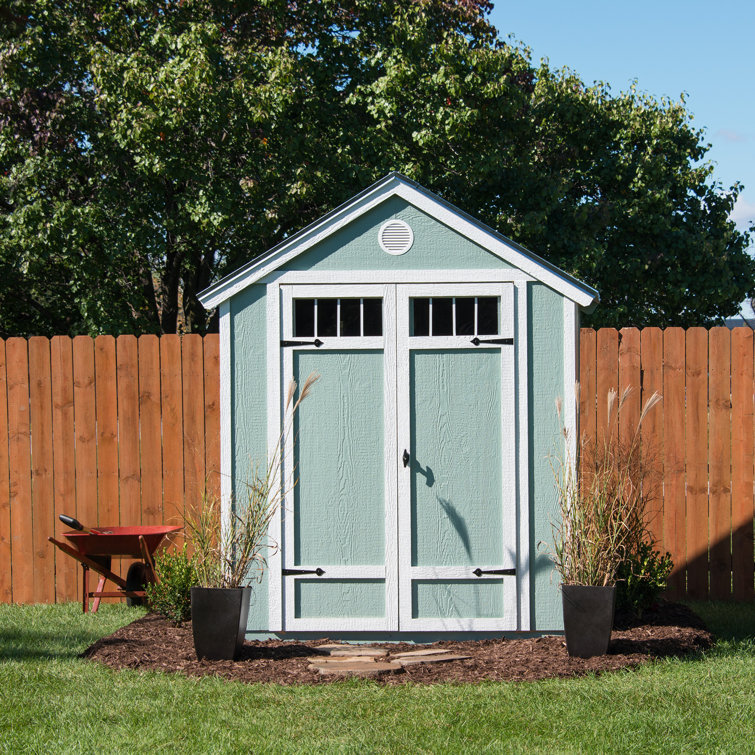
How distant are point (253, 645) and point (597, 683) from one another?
220cm

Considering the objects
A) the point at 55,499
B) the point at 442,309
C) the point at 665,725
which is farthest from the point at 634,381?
the point at 55,499

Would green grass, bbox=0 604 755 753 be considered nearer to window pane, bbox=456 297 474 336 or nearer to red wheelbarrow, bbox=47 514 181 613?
red wheelbarrow, bbox=47 514 181 613

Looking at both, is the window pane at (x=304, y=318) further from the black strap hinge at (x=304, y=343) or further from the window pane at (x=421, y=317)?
the window pane at (x=421, y=317)

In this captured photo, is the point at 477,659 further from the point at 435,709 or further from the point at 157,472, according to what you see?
the point at 157,472

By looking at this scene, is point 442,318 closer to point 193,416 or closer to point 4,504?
point 193,416

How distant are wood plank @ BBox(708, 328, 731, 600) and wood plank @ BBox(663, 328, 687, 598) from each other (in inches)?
8.4

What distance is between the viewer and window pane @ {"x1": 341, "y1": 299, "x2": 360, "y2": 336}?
20.6 feet

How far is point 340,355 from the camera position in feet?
20.5

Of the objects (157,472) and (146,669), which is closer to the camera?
(146,669)

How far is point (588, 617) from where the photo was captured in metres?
5.39

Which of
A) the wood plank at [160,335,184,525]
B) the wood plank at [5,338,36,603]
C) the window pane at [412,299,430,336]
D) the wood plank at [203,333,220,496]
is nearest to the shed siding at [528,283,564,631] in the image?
the window pane at [412,299,430,336]

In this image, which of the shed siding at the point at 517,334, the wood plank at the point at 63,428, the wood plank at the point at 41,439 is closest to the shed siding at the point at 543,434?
the shed siding at the point at 517,334

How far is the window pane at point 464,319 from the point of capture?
6266 mm

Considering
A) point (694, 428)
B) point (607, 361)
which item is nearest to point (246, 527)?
point (607, 361)
